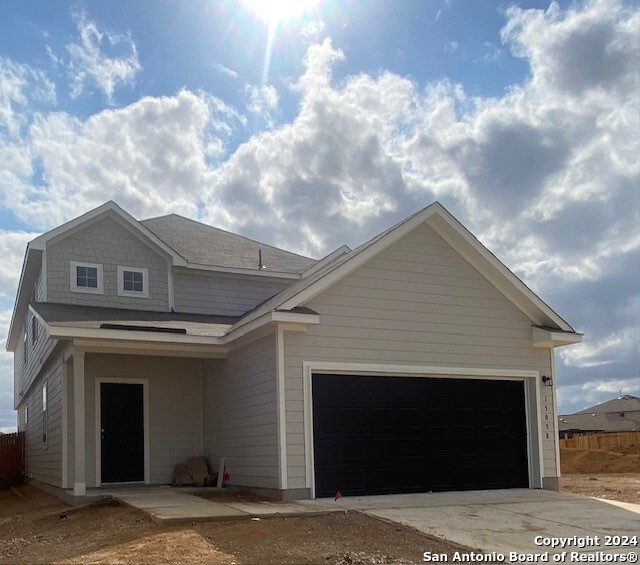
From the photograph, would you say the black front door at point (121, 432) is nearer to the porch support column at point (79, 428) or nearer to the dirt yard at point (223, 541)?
the porch support column at point (79, 428)

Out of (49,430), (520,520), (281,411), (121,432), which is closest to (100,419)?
(121,432)

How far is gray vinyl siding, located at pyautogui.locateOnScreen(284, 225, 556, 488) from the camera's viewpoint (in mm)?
12266

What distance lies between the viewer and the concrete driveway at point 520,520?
26.8ft

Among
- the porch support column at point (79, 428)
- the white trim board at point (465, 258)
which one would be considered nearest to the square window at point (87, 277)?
the porch support column at point (79, 428)

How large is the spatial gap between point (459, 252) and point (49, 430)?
10.0m

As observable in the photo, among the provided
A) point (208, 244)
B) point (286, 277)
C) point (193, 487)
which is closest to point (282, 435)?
point (193, 487)

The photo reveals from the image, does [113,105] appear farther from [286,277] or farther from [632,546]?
[632,546]

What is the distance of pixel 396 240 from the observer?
13359 millimetres

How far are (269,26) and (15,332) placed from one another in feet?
47.0

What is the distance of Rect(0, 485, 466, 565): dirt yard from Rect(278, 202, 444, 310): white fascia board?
140 inches

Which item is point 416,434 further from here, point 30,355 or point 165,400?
point 30,355

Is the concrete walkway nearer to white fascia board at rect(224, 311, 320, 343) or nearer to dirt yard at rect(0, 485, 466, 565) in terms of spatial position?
dirt yard at rect(0, 485, 466, 565)

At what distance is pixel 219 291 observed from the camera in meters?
17.4

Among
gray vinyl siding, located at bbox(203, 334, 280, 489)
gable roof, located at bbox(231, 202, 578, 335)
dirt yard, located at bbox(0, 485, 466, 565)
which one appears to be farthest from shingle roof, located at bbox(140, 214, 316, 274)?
dirt yard, located at bbox(0, 485, 466, 565)
